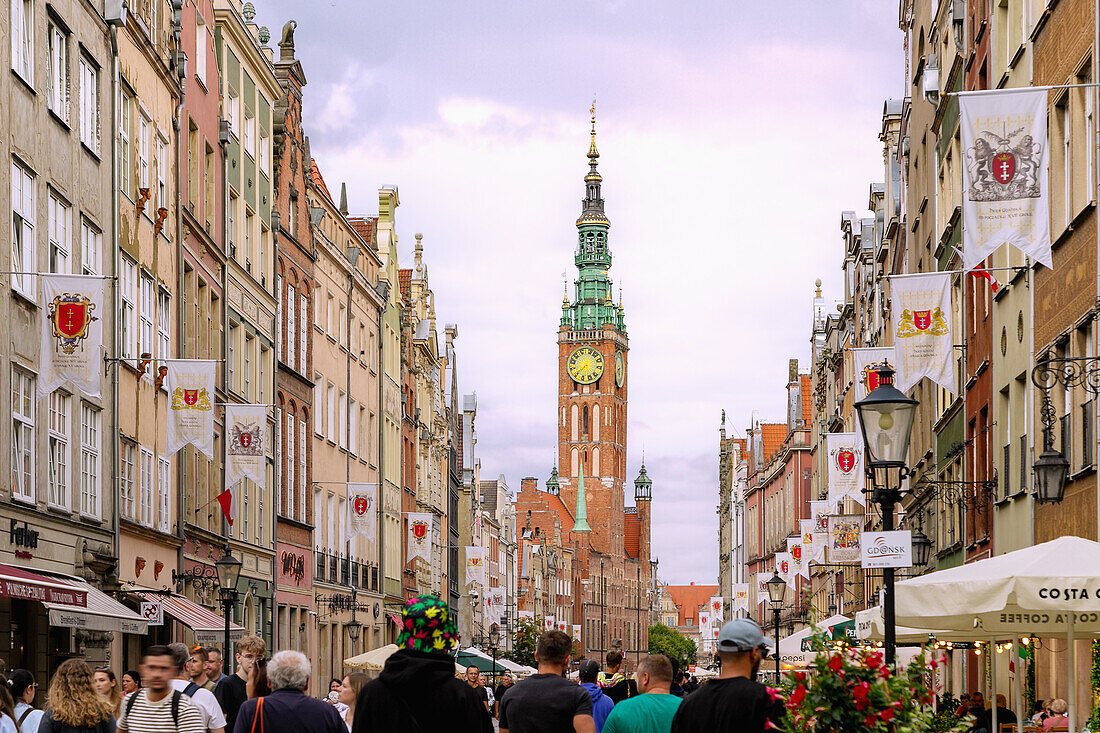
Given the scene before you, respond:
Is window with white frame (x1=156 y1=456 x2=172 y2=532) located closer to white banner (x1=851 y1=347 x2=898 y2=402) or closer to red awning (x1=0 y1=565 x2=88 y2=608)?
red awning (x1=0 y1=565 x2=88 y2=608)

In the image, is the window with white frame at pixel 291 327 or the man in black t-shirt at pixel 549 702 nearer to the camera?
the man in black t-shirt at pixel 549 702

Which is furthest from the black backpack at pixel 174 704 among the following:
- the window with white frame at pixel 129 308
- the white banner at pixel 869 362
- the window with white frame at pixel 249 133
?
the window with white frame at pixel 249 133

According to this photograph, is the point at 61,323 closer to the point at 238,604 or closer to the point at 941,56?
the point at 238,604

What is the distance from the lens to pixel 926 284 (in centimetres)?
2480

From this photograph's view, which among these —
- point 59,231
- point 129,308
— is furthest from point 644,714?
point 129,308

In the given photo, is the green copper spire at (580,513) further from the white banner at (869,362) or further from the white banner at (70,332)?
the white banner at (70,332)

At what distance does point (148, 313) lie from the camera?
3023 cm

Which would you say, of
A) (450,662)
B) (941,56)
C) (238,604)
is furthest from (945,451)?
(450,662)

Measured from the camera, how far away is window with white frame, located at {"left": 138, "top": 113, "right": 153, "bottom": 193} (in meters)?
29.5

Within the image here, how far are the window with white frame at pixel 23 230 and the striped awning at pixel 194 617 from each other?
265 inches

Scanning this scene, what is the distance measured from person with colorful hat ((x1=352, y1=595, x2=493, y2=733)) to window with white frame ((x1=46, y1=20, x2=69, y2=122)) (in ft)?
56.3

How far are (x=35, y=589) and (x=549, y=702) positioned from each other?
11404 millimetres

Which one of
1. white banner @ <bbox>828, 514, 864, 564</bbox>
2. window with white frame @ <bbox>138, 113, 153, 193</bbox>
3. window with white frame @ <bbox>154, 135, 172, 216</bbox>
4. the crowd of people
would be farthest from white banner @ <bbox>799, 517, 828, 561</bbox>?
the crowd of people

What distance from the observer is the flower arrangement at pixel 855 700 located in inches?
319
